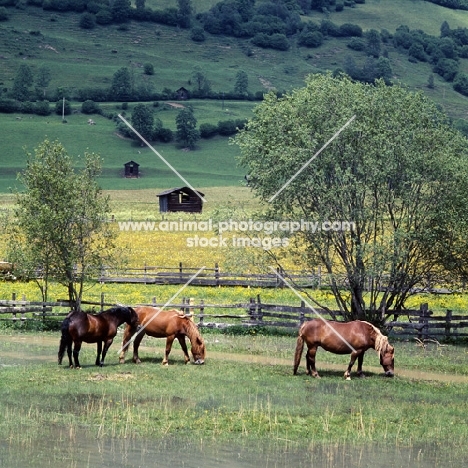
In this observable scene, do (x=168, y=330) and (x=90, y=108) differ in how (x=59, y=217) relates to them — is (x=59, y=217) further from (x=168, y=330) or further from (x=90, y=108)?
(x=90, y=108)

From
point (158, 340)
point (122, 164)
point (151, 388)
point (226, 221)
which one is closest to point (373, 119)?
point (226, 221)

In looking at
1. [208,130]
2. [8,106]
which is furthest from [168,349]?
[8,106]

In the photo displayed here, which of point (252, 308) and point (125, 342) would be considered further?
point (252, 308)

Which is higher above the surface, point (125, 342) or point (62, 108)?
point (62, 108)

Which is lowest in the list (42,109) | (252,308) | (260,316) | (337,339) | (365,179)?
(260,316)

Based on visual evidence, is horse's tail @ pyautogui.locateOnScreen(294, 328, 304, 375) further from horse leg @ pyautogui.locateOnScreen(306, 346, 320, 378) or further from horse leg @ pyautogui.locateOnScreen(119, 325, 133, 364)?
horse leg @ pyautogui.locateOnScreen(119, 325, 133, 364)

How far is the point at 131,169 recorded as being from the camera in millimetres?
147500

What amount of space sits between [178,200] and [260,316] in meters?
68.5

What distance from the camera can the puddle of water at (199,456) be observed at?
54.4ft

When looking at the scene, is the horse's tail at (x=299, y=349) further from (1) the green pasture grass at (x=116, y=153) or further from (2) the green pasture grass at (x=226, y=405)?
(1) the green pasture grass at (x=116, y=153)

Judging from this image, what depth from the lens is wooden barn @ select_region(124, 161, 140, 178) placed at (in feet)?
482

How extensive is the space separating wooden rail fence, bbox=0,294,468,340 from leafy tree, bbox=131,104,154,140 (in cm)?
13694

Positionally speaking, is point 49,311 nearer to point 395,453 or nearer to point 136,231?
point 395,453

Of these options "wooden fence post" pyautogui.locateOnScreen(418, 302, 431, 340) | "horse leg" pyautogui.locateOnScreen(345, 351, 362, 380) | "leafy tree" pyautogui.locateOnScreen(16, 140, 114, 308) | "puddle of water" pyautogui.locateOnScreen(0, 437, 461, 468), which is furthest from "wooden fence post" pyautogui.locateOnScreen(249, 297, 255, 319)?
"puddle of water" pyautogui.locateOnScreen(0, 437, 461, 468)
